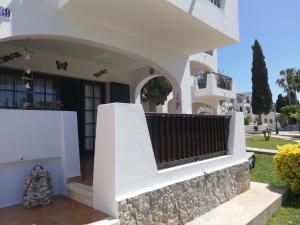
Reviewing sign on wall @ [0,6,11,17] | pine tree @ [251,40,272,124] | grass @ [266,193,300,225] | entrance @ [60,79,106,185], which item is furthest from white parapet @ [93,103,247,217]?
pine tree @ [251,40,272,124]

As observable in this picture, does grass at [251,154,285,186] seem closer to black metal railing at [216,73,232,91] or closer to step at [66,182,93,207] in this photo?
step at [66,182,93,207]

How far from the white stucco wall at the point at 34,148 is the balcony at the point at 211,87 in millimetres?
16379

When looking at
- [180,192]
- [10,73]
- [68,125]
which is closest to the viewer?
[180,192]

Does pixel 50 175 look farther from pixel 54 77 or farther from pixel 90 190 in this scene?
pixel 54 77

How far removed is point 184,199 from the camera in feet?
18.0

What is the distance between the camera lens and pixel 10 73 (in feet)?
26.4

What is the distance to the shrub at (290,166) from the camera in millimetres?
7750

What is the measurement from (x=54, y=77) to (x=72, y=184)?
15.3 feet

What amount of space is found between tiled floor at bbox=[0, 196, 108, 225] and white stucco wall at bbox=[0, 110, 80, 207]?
56cm

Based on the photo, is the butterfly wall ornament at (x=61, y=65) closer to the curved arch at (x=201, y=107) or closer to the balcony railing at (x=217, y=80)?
the balcony railing at (x=217, y=80)

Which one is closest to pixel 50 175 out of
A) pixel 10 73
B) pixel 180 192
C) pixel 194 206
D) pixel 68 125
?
pixel 68 125

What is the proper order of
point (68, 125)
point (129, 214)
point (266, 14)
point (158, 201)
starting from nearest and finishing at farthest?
point (129, 214)
point (158, 201)
point (68, 125)
point (266, 14)

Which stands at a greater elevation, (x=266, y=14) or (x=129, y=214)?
(x=266, y=14)

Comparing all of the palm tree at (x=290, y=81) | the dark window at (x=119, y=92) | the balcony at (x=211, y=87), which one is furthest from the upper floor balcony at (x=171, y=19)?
the palm tree at (x=290, y=81)
